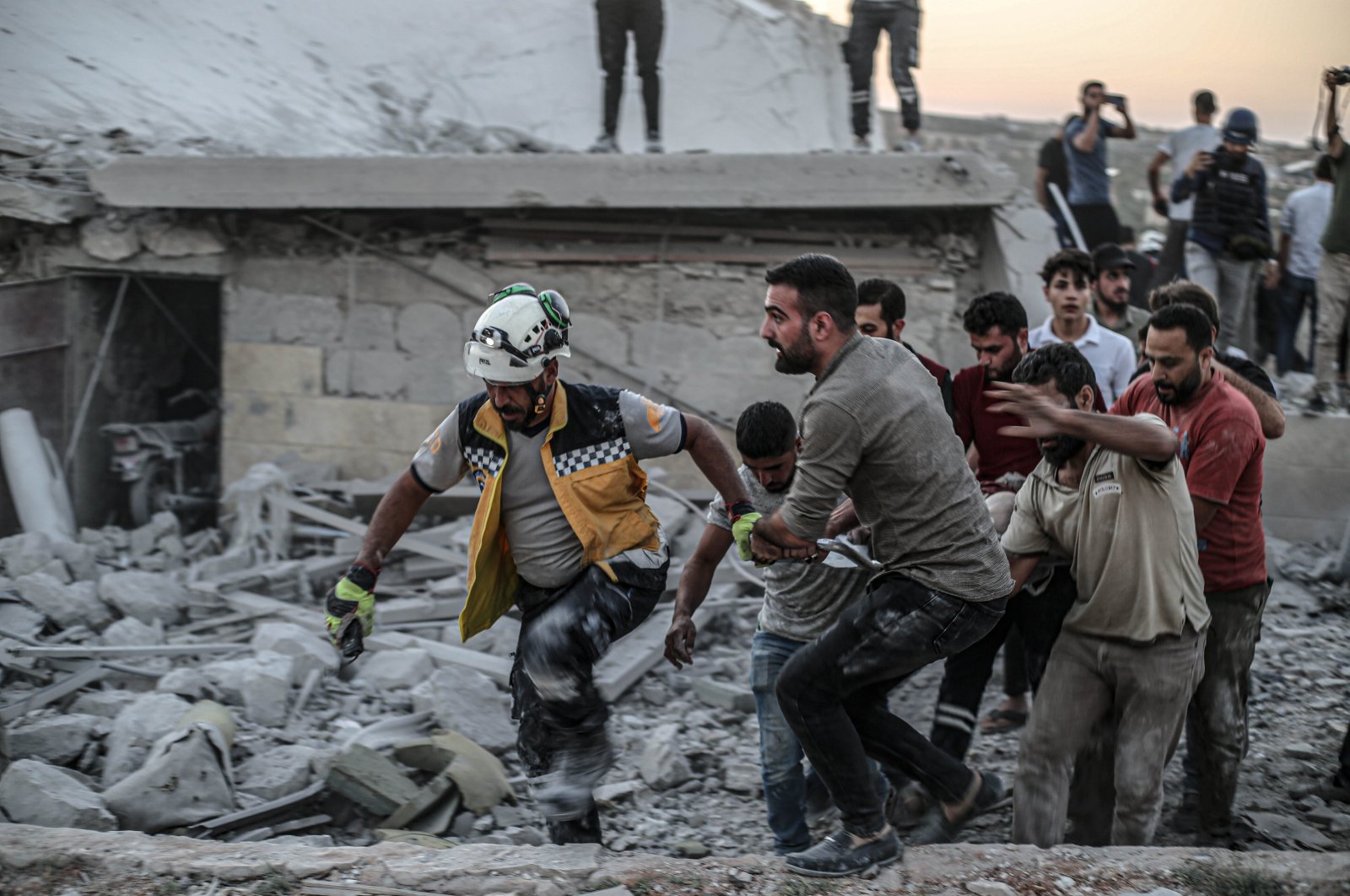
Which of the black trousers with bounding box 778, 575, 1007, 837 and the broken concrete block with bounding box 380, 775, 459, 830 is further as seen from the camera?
the broken concrete block with bounding box 380, 775, 459, 830

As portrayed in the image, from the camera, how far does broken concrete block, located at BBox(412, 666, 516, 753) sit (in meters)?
5.28

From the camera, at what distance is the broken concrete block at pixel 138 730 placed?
15.5 ft

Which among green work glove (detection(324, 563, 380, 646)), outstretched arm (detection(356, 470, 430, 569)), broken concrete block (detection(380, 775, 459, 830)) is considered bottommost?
broken concrete block (detection(380, 775, 459, 830))

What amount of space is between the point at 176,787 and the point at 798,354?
3.03m

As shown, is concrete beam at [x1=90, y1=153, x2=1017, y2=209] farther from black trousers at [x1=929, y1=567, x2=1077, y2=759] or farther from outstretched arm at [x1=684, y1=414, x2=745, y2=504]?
outstretched arm at [x1=684, y1=414, x2=745, y2=504]

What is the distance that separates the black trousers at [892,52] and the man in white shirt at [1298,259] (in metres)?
3.05

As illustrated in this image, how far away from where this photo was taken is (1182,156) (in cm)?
816

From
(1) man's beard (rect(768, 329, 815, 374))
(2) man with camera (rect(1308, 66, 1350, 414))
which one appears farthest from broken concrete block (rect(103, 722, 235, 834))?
(2) man with camera (rect(1308, 66, 1350, 414))

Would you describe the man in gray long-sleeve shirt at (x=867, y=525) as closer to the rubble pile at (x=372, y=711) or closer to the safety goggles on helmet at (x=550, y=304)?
the safety goggles on helmet at (x=550, y=304)

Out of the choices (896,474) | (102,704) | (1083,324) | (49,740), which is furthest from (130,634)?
(1083,324)

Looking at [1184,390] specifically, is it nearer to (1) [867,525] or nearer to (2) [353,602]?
(1) [867,525]

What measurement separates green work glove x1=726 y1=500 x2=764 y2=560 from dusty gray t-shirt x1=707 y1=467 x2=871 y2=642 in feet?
0.14

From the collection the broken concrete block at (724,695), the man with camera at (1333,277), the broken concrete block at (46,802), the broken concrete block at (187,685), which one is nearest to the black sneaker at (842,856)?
the broken concrete block at (724,695)

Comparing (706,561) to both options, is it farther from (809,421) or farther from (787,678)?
(809,421)
